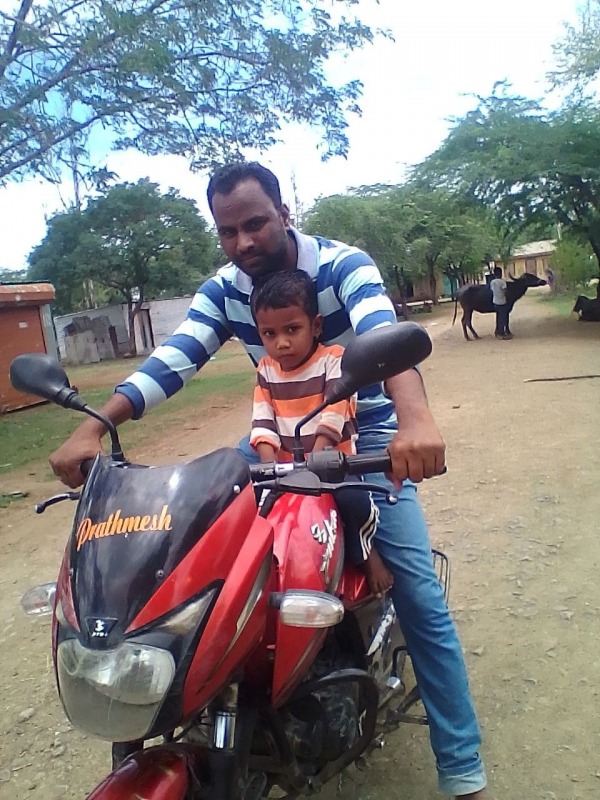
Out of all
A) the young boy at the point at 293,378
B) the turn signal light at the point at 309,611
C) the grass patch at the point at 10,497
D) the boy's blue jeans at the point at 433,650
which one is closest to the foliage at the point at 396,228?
the grass patch at the point at 10,497

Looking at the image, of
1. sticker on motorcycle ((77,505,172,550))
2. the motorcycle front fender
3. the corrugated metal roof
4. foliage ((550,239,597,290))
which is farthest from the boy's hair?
foliage ((550,239,597,290))

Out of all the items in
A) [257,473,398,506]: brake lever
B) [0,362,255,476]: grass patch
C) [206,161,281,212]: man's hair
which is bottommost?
[0,362,255,476]: grass patch

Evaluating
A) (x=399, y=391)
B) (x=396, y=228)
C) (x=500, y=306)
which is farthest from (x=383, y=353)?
(x=396, y=228)

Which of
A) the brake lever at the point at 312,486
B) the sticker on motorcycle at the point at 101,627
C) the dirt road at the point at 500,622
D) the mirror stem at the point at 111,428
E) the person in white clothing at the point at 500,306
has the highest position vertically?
the mirror stem at the point at 111,428

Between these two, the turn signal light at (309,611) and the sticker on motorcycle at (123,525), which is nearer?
the sticker on motorcycle at (123,525)

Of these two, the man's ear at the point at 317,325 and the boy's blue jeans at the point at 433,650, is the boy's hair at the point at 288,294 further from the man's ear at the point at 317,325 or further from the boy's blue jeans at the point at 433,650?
the boy's blue jeans at the point at 433,650

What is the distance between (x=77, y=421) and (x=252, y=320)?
909cm

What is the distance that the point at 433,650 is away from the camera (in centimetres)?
205

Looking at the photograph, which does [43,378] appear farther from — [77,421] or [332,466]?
[77,421]

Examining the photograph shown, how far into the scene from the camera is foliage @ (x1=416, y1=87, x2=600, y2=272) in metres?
14.4

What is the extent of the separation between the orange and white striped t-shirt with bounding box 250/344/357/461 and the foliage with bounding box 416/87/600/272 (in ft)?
45.5

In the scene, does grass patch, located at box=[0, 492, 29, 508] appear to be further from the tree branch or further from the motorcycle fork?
the tree branch

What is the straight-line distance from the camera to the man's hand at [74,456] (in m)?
1.86

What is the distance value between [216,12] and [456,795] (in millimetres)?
10712
